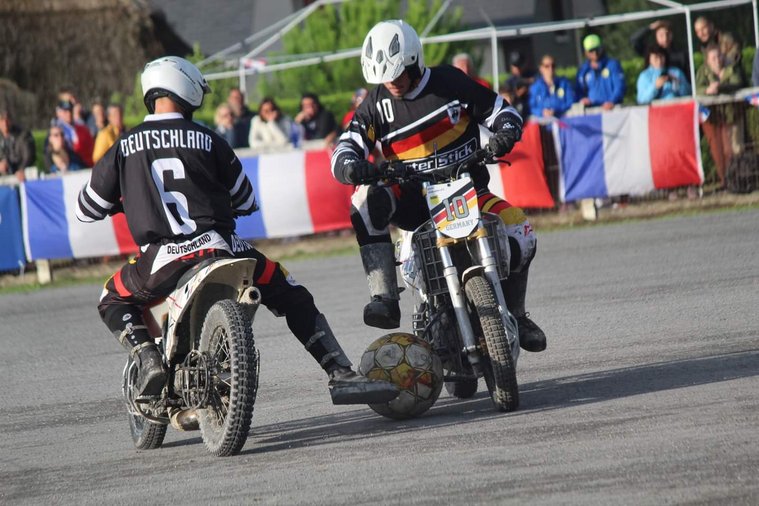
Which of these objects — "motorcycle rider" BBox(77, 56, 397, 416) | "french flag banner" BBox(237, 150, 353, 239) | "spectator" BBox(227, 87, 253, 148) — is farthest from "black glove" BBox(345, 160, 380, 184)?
"spectator" BBox(227, 87, 253, 148)

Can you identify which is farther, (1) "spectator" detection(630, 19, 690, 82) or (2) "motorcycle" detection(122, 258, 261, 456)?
(1) "spectator" detection(630, 19, 690, 82)

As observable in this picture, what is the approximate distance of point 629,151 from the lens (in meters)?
16.8

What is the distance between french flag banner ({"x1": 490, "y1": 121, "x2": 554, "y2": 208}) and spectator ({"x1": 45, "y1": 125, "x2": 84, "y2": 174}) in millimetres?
6089

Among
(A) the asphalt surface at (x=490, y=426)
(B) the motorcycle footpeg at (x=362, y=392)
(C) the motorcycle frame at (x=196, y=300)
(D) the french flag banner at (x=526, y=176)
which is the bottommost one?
(D) the french flag banner at (x=526, y=176)

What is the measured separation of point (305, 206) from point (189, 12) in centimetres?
4714

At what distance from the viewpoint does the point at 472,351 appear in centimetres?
726

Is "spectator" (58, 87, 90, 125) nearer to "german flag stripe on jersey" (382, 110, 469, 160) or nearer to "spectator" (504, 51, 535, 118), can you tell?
"spectator" (504, 51, 535, 118)

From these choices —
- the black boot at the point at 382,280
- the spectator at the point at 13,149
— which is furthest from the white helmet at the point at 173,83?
the spectator at the point at 13,149

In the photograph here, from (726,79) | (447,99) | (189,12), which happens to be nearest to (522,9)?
(189,12)

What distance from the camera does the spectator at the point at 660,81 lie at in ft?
57.9

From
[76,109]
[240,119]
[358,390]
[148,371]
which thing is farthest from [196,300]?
[76,109]

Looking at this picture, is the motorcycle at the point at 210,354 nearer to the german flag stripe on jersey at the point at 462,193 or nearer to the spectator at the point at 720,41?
the german flag stripe on jersey at the point at 462,193

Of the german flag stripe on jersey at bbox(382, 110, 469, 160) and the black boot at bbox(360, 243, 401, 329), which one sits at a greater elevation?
the german flag stripe on jersey at bbox(382, 110, 469, 160)

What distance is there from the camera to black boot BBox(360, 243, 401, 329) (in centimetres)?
774
